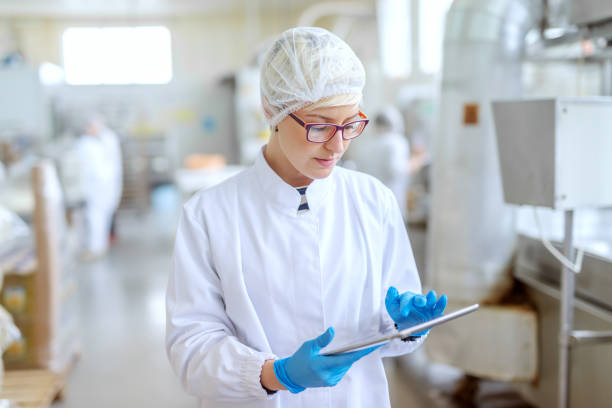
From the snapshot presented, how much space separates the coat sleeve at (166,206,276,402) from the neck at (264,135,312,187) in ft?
0.69

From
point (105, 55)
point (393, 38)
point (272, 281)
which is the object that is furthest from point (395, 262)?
point (105, 55)

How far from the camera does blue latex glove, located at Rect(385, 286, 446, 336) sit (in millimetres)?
1133

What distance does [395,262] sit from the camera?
1303 mm

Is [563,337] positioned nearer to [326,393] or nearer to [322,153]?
[326,393]

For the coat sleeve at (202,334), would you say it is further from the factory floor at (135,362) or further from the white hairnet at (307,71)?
the factory floor at (135,362)

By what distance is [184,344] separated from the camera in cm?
113

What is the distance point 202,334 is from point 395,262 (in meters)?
0.48

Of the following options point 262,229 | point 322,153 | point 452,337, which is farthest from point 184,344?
point 452,337

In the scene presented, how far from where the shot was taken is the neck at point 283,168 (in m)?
1.22

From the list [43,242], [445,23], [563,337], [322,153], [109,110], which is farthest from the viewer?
[109,110]

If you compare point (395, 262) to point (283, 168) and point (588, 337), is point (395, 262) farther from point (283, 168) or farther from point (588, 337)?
point (588, 337)

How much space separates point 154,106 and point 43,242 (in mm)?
7384

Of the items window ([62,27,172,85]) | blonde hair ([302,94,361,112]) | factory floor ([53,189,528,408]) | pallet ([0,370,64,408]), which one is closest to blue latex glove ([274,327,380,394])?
blonde hair ([302,94,361,112])

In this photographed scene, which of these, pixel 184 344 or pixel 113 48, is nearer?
pixel 184 344
